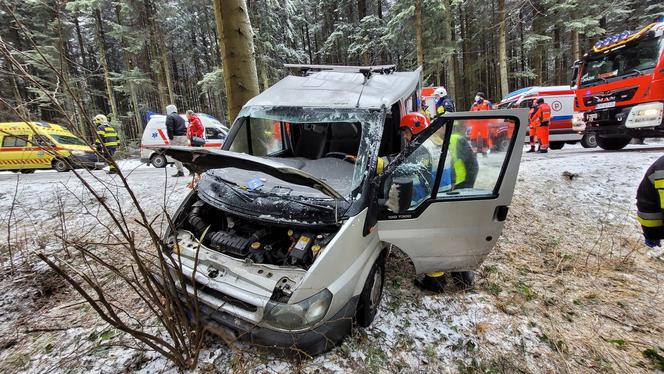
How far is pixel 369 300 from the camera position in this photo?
8.43 ft

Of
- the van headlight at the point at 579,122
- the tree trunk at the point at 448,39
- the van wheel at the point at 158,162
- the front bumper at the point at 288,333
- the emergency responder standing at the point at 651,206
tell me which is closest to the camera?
the emergency responder standing at the point at 651,206

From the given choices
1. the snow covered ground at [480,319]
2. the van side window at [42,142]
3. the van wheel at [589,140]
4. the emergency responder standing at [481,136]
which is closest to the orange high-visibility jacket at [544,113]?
the van wheel at [589,140]

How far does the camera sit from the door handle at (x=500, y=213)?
2.72 meters

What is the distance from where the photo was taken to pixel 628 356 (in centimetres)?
238

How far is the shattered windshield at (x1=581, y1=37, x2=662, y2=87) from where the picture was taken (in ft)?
22.4

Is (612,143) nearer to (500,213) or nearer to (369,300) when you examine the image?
(500,213)

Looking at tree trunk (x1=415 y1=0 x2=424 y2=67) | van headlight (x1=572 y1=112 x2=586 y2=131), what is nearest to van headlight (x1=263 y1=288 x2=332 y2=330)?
van headlight (x1=572 y1=112 x2=586 y2=131)

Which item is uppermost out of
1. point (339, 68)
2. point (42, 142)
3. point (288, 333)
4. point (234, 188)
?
point (339, 68)

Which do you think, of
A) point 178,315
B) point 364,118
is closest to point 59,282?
point 178,315

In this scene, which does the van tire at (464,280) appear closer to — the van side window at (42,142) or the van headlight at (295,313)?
the van headlight at (295,313)

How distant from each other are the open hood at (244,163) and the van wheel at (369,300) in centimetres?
85

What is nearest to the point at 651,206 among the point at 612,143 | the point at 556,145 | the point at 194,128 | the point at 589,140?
the point at 194,128

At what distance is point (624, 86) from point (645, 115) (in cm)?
91

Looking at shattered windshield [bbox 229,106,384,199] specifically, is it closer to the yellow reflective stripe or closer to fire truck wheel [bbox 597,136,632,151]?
the yellow reflective stripe
